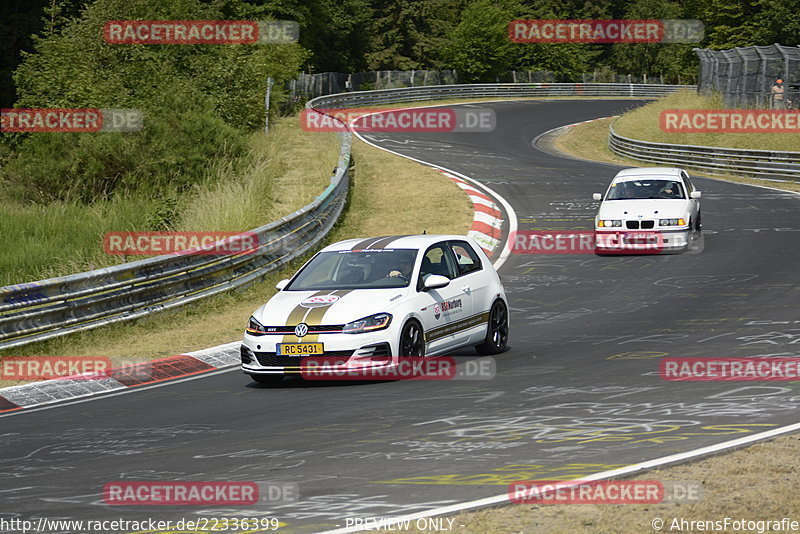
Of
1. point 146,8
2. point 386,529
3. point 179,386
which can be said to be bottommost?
point 179,386

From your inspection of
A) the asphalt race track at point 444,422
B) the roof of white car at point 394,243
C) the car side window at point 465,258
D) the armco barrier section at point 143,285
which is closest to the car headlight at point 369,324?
the asphalt race track at point 444,422

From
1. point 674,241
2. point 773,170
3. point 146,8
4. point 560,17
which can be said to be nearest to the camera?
point 674,241

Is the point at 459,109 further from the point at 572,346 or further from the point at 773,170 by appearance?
the point at 572,346

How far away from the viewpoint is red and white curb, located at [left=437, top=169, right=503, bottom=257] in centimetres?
2367

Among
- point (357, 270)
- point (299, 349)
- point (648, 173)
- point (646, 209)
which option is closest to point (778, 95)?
point (648, 173)

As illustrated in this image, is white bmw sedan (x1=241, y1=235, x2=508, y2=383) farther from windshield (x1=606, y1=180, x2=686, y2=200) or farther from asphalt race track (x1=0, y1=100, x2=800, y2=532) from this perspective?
windshield (x1=606, y1=180, x2=686, y2=200)

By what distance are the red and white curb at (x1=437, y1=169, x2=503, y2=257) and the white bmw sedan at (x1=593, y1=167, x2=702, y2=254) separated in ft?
7.96

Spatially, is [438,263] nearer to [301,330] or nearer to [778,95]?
[301,330]

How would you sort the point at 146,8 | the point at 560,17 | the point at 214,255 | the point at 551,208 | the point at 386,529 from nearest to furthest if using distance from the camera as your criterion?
1. the point at 386,529
2. the point at 214,255
3. the point at 551,208
4. the point at 146,8
5. the point at 560,17

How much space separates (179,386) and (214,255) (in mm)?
5433

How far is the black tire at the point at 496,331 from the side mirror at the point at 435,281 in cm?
132

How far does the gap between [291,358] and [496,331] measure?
3.04m

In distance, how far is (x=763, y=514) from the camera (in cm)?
608

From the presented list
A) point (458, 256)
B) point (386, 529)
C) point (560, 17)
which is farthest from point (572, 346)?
point (560, 17)
